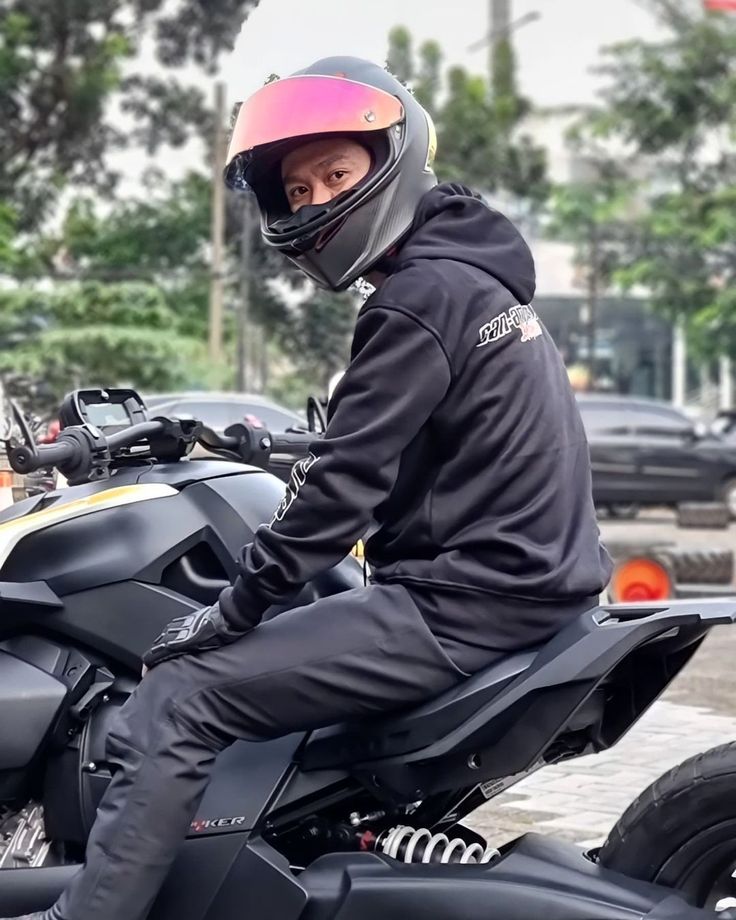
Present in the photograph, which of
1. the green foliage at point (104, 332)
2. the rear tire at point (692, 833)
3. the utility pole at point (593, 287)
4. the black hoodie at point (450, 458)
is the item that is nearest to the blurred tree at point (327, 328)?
the black hoodie at point (450, 458)

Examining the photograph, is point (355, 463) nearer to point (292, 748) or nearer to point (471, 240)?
point (471, 240)

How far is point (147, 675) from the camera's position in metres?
2.86

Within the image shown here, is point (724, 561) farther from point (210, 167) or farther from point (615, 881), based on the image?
point (210, 167)

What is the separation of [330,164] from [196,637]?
89 cm

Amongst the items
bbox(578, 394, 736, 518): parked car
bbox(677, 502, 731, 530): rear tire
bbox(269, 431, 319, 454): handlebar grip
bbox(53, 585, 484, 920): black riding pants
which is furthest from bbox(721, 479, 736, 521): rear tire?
bbox(53, 585, 484, 920): black riding pants

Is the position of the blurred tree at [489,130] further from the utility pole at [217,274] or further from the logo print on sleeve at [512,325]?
the logo print on sleeve at [512,325]

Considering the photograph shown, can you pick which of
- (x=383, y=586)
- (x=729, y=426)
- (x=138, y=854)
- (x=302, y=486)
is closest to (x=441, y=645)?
(x=383, y=586)

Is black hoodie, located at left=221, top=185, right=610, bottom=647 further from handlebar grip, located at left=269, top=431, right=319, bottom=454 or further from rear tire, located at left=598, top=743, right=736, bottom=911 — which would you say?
handlebar grip, located at left=269, top=431, right=319, bottom=454

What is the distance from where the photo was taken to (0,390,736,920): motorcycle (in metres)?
2.75

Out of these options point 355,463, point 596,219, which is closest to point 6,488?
point 355,463

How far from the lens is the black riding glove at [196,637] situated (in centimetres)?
280

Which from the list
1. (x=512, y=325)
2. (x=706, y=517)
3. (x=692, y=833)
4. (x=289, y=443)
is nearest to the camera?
(x=692, y=833)

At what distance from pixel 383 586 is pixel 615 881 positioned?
25.6 inches

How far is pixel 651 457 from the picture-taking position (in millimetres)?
21109
